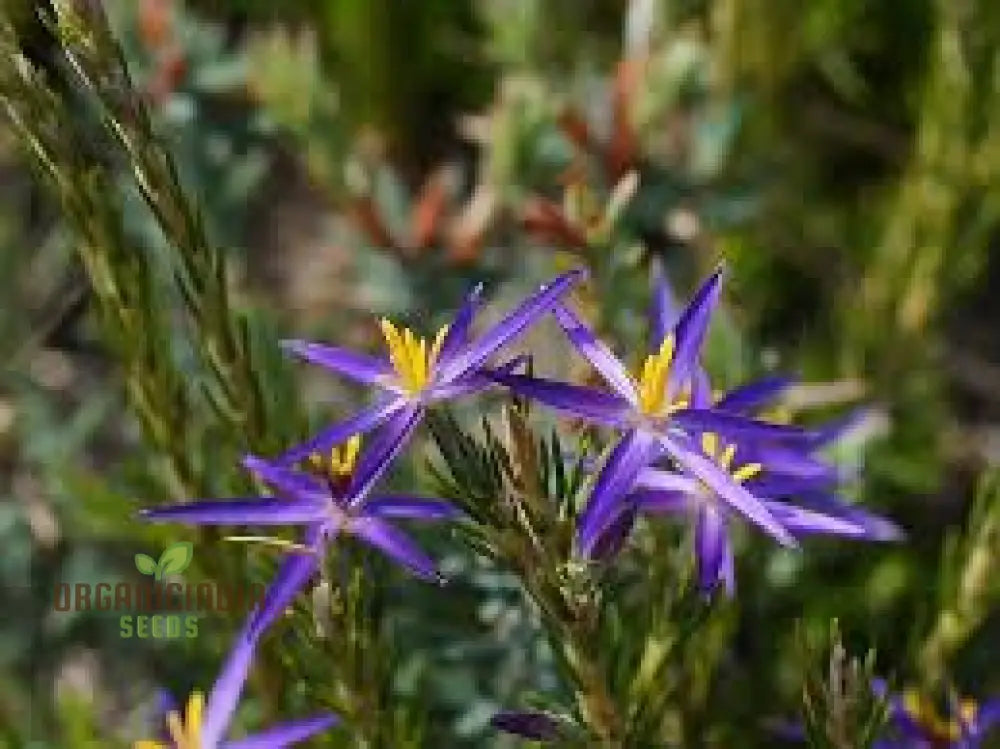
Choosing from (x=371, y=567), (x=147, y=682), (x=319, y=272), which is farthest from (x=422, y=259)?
(x=371, y=567)

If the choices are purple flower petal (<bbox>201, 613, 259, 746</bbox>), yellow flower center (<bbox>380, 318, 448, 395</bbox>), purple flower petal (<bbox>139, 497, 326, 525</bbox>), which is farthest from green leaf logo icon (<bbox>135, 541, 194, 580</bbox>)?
yellow flower center (<bbox>380, 318, 448, 395</bbox>)

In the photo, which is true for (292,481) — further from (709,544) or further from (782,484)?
(782,484)

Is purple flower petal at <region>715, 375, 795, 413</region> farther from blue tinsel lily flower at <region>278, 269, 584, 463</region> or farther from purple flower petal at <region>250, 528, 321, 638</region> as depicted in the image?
purple flower petal at <region>250, 528, 321, 638</region>

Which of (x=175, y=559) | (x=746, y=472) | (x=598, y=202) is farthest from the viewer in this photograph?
(x=598, y=202)

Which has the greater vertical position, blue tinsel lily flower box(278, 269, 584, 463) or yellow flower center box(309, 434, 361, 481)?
blue tinsel lily flower box(278, 269, 584, 463)

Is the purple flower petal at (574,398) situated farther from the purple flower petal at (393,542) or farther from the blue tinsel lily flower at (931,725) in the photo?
the blue tinsel lily flower at (931,725)

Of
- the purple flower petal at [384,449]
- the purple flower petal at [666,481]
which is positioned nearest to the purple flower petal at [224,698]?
the purple flower petal at [384,449]

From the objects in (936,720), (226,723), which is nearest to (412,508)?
(226,723)
